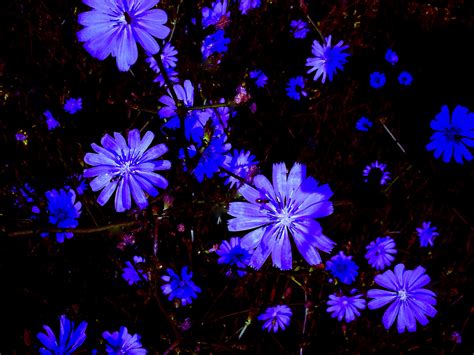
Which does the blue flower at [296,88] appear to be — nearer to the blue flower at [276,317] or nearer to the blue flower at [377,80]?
the blue flower at [377,80]

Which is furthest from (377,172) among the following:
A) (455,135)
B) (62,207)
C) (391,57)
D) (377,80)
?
(62,207)

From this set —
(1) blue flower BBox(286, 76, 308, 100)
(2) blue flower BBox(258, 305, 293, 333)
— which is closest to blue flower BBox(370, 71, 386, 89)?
(1) blue flower BBox(286, 76, 308, 100)

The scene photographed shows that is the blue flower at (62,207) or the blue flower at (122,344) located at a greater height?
the blue flower at (62,207)

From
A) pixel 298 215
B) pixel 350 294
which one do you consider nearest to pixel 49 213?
pixel 298 215

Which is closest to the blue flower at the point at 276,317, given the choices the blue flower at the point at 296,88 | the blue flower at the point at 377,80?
the blue flower at the point at 296,88

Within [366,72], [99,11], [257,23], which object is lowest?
[99,11]

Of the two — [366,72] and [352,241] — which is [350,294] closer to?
[352,241]
